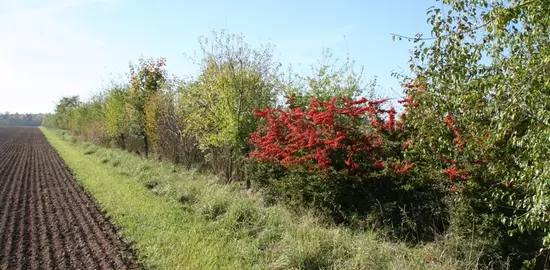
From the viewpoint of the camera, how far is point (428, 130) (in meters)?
4.88

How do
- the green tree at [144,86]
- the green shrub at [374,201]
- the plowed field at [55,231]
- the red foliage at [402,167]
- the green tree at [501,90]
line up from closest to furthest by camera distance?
1. the green tree at [501,90]
2. the plowed field at [55,231]
3. the green shrub at [374,201]
4. the red foliage at [402,167]
5. the green tree at [144,86]

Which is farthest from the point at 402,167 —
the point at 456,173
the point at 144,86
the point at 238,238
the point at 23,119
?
the point at 23,119

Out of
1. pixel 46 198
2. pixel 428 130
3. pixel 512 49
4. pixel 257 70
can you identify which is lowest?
pixel 46 198

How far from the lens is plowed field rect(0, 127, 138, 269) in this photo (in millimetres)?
6250

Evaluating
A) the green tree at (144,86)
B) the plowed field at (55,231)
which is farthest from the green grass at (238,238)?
the green tree at (144,86)

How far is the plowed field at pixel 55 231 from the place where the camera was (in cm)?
625

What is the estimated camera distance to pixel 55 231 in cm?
793

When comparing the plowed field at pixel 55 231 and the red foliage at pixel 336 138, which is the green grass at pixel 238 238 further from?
the red foliage at pixel 336 138

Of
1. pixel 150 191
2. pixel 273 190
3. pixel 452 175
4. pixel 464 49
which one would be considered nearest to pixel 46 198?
pixel 150 191

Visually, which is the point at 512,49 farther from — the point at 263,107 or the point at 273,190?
the point at 263,107

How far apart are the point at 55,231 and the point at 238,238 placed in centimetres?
392

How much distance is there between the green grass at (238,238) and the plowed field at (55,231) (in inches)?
15.9

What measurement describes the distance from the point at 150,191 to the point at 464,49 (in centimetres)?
916

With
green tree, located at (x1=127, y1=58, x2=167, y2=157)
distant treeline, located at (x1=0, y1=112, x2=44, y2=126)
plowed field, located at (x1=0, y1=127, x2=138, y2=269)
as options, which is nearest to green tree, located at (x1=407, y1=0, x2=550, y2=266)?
plowed field, located at (x1=0, y1=127, x2=138, y2=269)
